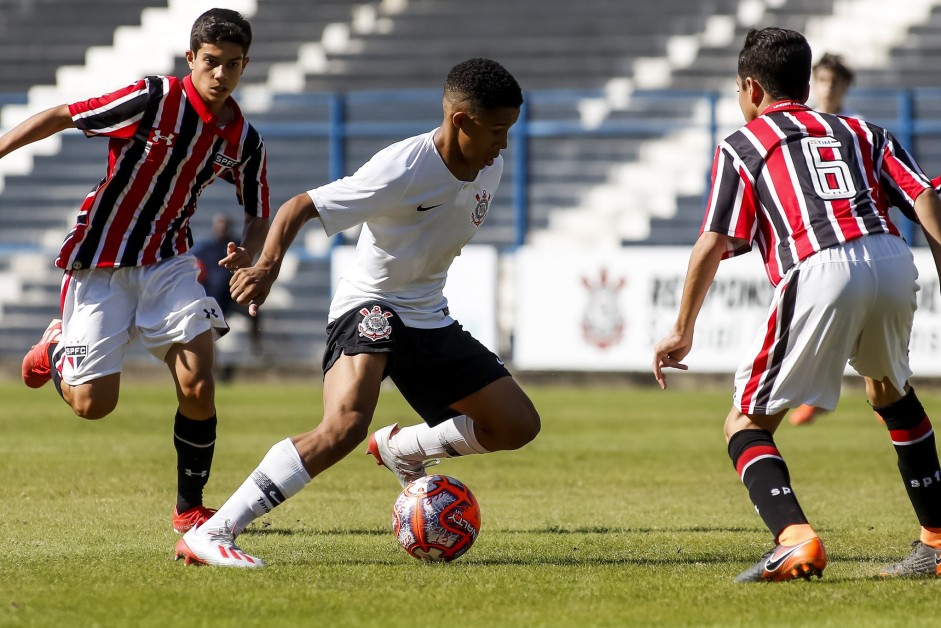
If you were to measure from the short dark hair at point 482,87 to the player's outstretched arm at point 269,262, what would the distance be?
2.54ft

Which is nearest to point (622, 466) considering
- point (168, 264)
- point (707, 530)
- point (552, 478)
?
point (552, 478)

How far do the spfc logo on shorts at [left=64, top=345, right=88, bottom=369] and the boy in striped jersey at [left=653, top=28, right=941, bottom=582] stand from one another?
2.87 m

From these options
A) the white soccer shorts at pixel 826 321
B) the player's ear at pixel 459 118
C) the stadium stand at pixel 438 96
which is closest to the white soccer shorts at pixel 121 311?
the player's ear at pixel 459 118

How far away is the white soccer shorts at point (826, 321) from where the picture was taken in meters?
4.84

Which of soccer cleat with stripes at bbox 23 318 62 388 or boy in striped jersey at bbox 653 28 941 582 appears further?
soccer cleat with stripes at bbox 23 318 62 388

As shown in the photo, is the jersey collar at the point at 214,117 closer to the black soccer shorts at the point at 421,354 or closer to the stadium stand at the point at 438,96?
the black soccer shorts at the point at 421,354

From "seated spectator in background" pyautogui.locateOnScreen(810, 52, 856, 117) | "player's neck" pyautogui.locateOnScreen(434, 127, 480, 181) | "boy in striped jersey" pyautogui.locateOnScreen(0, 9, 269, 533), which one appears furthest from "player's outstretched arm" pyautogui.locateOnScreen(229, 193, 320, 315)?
"seated spectator in background" pyautogui.locateOnScreen(810, 52, 856, 117)

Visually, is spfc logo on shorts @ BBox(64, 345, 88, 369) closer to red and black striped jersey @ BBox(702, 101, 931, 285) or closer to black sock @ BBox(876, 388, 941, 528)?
red and black striped jersey @ BBox(702, 101, 931, 285)

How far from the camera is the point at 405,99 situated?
57.4 feet

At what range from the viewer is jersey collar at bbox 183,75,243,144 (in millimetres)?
6328

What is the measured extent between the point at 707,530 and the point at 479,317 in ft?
31.8

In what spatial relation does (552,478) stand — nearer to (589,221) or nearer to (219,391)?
(219,391)

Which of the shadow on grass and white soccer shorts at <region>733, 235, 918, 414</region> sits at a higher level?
white soccer shorts at <region>733, 235, 918, 414</region>

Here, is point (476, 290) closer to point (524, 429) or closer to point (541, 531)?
Answer: point (541, 531)
